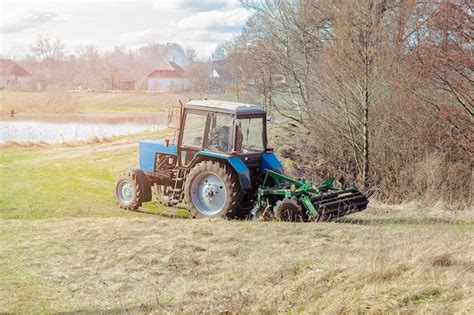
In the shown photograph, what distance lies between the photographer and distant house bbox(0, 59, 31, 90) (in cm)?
5997

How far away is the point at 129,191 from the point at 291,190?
144 inches

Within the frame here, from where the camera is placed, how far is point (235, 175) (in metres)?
10.4

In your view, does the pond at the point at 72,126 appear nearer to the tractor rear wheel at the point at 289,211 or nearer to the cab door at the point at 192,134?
the cab door at the point at 192,134

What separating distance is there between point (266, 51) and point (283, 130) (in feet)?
9.46

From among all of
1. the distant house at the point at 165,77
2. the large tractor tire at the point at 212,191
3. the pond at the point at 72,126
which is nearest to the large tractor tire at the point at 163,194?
the large tractor tire at the point at 212,191

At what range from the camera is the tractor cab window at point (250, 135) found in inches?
422

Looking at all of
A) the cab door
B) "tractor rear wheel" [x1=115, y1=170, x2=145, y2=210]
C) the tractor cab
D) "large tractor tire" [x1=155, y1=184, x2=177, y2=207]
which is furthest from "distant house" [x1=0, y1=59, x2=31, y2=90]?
the tractor cab

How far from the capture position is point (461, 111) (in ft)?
51.5

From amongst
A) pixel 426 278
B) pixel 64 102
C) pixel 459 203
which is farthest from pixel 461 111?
pixel 64 102

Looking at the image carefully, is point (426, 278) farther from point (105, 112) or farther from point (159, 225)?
point (105, 112)

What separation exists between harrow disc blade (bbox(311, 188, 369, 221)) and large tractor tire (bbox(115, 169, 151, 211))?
3.59m

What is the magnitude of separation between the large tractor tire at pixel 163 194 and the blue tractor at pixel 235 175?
14.3 inches

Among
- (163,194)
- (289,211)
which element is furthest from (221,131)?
(163,194)

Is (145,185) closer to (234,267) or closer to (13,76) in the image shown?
(234,267)
